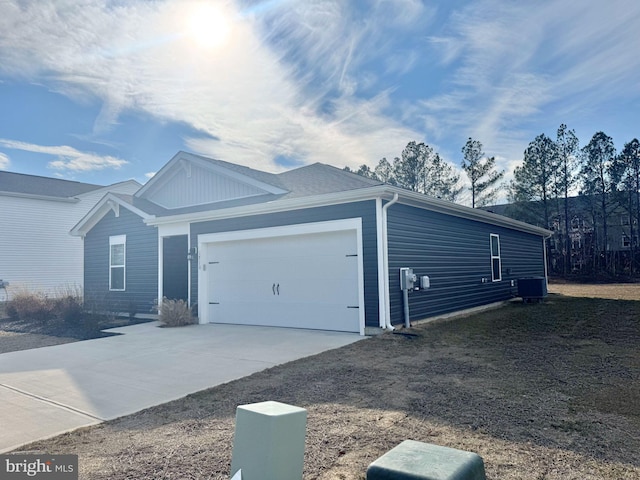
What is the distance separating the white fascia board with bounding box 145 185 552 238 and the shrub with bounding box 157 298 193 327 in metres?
2.33

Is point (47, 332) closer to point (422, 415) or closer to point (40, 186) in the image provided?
point (422, 415)

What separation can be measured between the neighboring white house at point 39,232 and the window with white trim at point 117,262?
6.03m

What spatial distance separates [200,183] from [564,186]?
26158 millimetres

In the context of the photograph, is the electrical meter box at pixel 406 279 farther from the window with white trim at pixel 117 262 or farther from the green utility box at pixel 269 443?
the window with white trim at pixel 117 262

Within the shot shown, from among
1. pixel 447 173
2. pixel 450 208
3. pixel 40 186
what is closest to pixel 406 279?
pixel 450 208

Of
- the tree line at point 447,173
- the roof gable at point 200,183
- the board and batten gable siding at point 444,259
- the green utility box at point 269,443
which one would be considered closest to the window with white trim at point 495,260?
the board and batten gable siding at point 444,259

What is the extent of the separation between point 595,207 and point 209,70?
29655 mm

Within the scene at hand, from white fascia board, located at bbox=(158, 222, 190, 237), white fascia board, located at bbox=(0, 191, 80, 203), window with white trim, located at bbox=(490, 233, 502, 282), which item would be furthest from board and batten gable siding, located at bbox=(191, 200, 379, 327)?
white fascia board, located at bbox=(0, 191, 80, 203)

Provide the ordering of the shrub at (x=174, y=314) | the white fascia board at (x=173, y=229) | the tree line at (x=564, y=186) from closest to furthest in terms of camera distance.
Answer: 1. the shrub at (x=174, y=314)
2. the white fascia board at (x=173, y=229)
3. the tree line at (x=564, y=186)

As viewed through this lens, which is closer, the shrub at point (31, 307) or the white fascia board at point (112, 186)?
the shrub at point (31, 307)

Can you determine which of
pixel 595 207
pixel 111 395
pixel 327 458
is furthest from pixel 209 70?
pixel 595 207

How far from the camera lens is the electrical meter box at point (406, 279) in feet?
28.1

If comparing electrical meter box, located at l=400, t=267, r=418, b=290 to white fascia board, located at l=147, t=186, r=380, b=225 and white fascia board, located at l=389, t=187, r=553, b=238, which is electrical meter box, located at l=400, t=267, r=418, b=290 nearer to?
white fascia board, located at l=389, t=187, r=553, b=238

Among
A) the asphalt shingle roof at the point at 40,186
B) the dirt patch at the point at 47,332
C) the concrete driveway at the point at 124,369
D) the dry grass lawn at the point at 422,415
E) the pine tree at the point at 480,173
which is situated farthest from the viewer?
the pine tree at the point at 480,173
